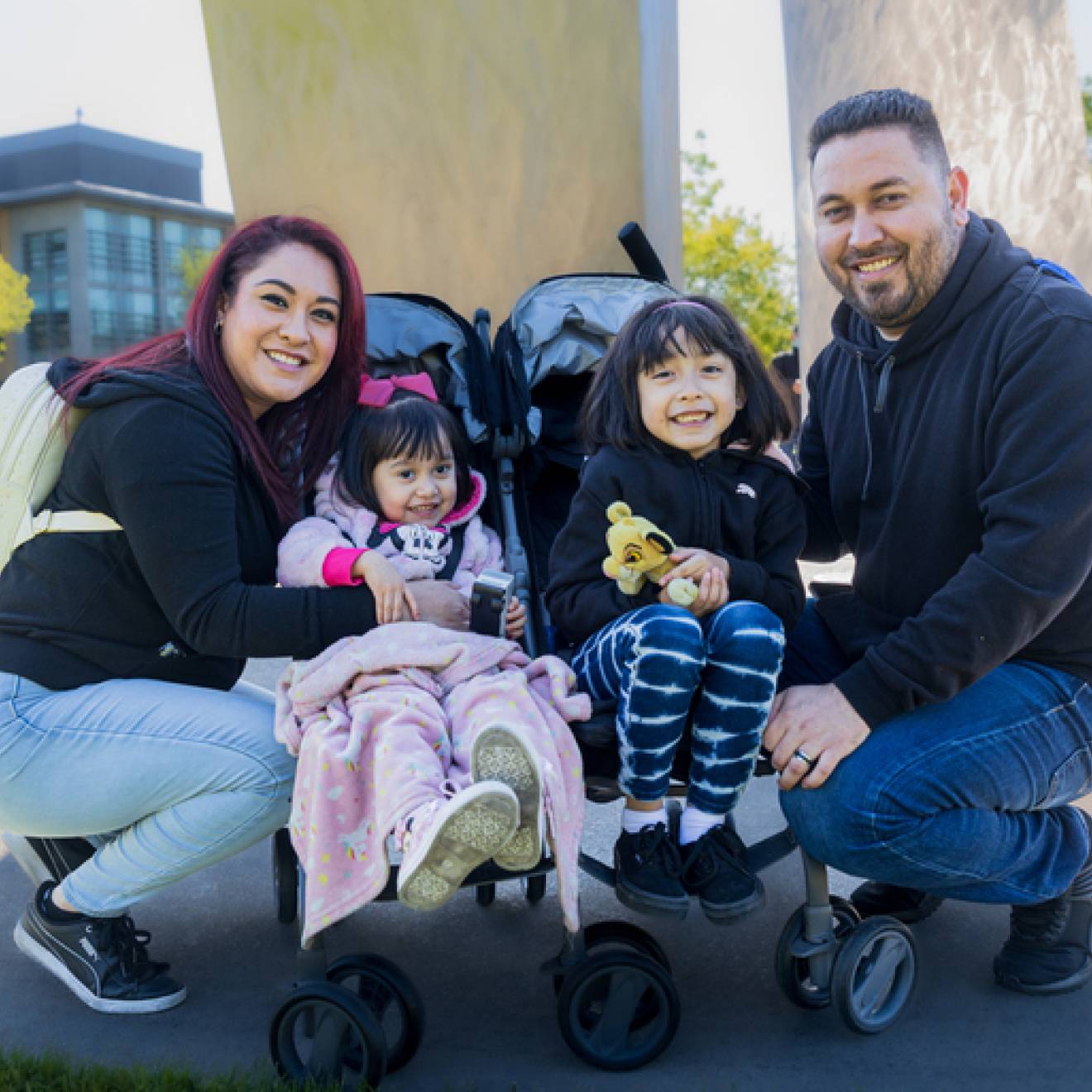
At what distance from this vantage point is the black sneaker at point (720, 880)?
7.52 ft

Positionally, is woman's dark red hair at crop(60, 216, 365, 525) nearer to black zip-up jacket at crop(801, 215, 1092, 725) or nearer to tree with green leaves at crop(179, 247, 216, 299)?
black zip-up jacket at crop(801, 215, 1092, 725)

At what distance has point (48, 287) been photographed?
49000 millimetres

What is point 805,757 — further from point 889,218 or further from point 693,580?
point 889,218

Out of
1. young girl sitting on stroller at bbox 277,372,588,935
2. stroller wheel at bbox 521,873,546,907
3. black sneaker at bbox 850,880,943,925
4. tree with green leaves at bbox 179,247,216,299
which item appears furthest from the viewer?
tree with green leaves at bbox 179,247,216,299

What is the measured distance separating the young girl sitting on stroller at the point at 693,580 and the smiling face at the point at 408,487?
34 cm

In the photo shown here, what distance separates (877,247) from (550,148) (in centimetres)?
276

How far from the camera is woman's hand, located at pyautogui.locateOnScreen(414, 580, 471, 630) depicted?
2.60m

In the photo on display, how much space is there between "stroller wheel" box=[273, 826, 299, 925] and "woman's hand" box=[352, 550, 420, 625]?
0.78m

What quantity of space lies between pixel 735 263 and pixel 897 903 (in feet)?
81.1

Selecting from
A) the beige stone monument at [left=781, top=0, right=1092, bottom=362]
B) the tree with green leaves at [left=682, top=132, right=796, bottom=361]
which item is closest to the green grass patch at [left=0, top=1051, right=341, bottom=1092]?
the beige stone monument at [left=781, top=0, right=1092, bottom=362]

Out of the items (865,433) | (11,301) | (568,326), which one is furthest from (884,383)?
(11,301)

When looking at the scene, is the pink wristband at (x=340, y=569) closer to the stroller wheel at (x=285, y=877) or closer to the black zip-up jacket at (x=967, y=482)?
the stroller wheel at (x=285, y=877)

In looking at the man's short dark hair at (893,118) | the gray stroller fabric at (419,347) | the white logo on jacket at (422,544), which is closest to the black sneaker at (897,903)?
the white logo on jacket at (422,544)

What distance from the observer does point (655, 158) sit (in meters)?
5.24
